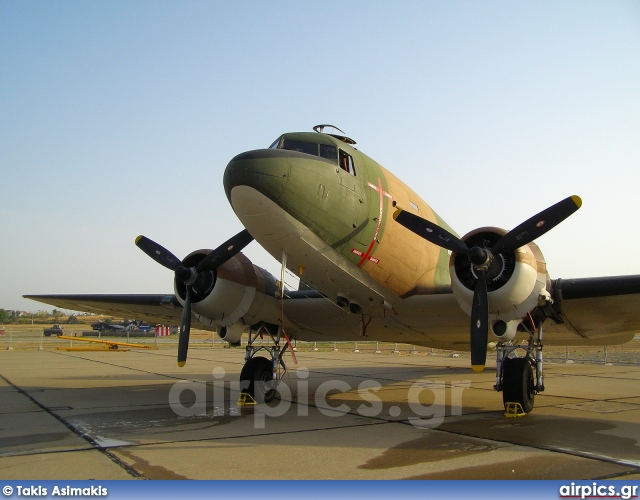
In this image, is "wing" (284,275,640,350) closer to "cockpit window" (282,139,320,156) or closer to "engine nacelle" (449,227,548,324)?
"engine nacelle" (449,227,548,324)

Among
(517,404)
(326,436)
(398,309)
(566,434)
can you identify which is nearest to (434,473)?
(326,436)

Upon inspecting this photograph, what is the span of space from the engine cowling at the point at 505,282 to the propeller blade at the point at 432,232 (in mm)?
363

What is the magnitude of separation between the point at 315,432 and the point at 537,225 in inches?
203

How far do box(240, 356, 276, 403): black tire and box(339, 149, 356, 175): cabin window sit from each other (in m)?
5.19

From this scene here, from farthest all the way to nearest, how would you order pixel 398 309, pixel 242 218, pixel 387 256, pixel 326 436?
pixel 398 309
pixel 387 256
pixel 242 218
pixel 326 436

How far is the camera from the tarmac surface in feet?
20.2

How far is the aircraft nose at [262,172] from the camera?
8.84m

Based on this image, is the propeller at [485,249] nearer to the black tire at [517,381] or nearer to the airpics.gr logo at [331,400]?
the black tire at [517,381]

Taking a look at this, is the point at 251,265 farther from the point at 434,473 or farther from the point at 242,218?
the point at 434,473

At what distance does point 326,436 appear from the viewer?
27.2 feet

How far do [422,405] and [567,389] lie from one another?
21.1 feet

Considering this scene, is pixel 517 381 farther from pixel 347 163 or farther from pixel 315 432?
pixel 347 163

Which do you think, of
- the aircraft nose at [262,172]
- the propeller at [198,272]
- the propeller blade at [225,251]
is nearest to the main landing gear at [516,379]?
the aircraft nose at [262,172]

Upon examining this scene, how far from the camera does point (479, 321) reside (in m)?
9.41
